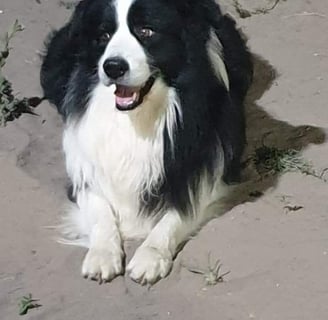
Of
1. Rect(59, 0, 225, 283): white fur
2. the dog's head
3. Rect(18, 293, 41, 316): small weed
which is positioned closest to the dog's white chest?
Rect(59, 0, 225, 283): white fur

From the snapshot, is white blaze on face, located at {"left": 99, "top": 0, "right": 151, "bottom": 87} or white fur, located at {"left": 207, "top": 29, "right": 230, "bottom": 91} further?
white fur, located at {"left": 207, "top": 29, "right": 230, "bottom": 91}

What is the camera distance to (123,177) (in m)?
3.38

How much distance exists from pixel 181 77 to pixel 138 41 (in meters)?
0.21

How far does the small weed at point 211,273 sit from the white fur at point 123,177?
0.32 feet

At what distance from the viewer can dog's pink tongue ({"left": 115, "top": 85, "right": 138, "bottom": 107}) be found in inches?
124

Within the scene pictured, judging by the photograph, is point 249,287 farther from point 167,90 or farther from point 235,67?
point 235,67

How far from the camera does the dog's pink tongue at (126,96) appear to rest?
314 cm

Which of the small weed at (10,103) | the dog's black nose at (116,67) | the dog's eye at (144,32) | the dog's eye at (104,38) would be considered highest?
the dog's eye at (144,32)

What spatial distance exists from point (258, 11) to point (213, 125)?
1.88 metres

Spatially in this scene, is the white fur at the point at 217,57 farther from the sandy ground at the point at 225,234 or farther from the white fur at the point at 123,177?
the sandy ground at the point at 225,234

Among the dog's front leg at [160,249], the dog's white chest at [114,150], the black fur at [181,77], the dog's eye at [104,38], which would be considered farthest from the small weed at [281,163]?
the dog's eye at [104,38]

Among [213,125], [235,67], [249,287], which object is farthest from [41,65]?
[249,287]

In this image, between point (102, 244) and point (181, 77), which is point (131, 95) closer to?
point (181, 77)

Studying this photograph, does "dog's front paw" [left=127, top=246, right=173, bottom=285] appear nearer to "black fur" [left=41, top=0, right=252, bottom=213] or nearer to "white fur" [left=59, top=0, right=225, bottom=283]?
"white fur" [left=59, top=0, right=225, bottom=283]
